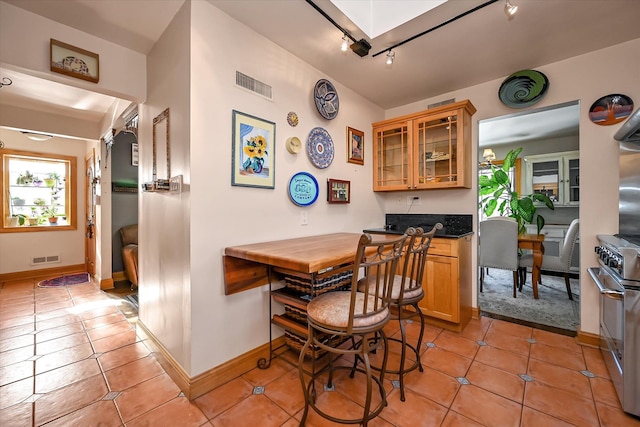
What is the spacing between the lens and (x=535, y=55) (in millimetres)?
2344

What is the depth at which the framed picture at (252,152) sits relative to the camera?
191 centimetres

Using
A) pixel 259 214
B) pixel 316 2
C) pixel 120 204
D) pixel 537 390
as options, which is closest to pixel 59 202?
pixel 120 204

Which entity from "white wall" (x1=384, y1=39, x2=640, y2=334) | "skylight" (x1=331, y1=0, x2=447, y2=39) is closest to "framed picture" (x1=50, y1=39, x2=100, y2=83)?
"skylight" (x1=331, y1=0, x2=447, y2=39)

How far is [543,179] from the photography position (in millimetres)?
4871

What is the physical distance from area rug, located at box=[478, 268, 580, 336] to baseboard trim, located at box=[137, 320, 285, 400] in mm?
2505

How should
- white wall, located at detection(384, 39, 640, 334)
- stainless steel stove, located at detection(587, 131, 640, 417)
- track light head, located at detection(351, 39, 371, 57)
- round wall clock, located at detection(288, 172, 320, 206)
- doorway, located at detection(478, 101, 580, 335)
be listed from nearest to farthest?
1. stainless steel stove, located at detection(587, 131, 640, 417)
2. track light head, located at detection(351, 39, 371, 57)
3. white wall, located at detection(384, 39, 640, 334)
4. round wall clock, located at detection(288, 172, 320, 206)
5. doorway, located at detection(478, 101, 580, 335)

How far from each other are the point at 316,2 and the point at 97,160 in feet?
13.3

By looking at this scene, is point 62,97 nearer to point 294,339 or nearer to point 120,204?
point 120,204

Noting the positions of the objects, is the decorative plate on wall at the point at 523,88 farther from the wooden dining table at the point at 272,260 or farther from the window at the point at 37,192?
the window at the point at 37,192

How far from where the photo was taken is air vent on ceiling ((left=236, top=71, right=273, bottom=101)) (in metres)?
1.94

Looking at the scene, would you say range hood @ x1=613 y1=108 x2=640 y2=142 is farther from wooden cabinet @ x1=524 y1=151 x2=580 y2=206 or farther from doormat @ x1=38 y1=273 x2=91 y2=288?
doormat @ x1=38 y1=273 x2=91 y2=288

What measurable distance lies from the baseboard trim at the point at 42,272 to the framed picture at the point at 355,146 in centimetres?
520

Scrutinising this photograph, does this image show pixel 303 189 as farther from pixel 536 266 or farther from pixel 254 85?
pixel 536 266

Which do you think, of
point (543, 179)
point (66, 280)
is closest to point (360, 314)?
point (66, 280)
